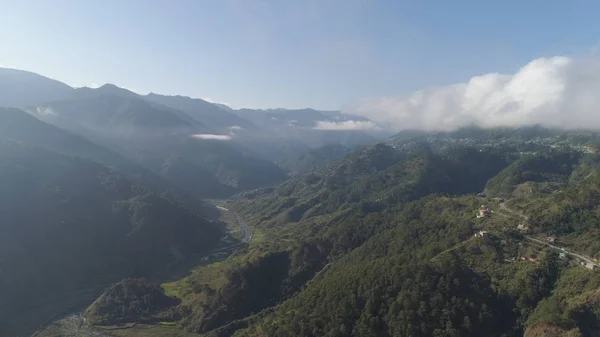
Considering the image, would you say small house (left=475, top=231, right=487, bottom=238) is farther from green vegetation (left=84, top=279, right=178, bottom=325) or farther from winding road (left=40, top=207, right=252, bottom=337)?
winding road (left=40, top=207, right=252, bottom=337)

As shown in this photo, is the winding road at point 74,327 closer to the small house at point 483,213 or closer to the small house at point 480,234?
the small house at point 480,234

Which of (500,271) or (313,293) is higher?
(500,271)

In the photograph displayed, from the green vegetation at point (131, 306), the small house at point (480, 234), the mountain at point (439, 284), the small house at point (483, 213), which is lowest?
the green vegetation at point (131, 306)

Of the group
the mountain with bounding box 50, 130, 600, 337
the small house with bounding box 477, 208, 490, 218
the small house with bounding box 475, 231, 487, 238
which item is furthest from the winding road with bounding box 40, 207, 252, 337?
the small house with bounding box 477, 208, 490, 218

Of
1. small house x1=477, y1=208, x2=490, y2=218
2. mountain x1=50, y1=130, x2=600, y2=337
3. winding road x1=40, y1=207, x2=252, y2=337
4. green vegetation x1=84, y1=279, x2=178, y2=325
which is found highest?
small house x1=477, y1=208, x2=490, y2=218

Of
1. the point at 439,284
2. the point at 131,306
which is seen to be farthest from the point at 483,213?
the point at 131,306

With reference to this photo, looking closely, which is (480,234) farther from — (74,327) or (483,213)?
(74,327)

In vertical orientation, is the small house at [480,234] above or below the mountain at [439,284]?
above

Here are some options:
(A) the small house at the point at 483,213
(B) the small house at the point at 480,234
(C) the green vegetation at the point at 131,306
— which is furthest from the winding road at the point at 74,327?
(A) the small house at the point at 483,213

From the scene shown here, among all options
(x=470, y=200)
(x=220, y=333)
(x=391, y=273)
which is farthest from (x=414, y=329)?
(x=470, y=200)

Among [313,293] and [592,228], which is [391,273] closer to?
[313,293]

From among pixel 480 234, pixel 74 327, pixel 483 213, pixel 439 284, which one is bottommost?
pixel 74 327
